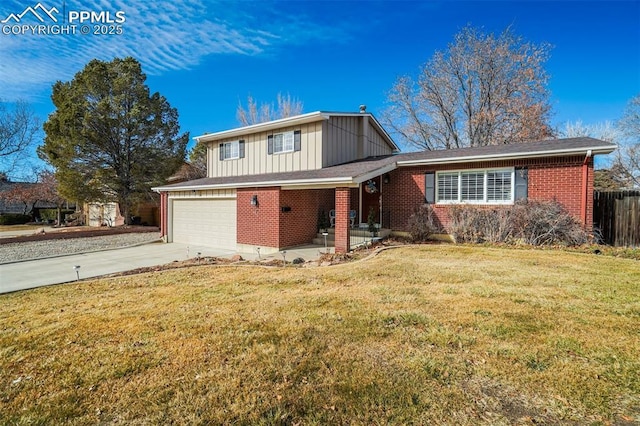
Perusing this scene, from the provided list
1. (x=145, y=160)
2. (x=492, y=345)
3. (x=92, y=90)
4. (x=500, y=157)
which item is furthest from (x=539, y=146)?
(x=92, y=90)

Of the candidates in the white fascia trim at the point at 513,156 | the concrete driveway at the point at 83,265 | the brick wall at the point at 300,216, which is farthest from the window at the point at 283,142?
the concrete driveway at the point at 83,265

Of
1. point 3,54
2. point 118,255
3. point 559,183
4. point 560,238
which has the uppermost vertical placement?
point 3,54

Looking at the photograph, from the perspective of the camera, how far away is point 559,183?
987 cm

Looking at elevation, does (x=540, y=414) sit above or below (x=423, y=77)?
below

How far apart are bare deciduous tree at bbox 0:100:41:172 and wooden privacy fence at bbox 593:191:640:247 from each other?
127 ft

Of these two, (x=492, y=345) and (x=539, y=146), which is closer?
(x=492, y=345)

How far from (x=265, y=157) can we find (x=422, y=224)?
25.9 feet

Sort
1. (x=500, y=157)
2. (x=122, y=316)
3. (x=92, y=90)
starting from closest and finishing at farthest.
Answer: (x=122, y=316), (x=500, y=157), (x=92, y=90)

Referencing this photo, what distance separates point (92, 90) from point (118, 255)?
14.6m

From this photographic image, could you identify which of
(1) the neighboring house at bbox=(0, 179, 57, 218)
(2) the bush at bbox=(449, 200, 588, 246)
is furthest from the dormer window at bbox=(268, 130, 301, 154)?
(1) the neighboring house at bbox=(0, 179, 57, 218)

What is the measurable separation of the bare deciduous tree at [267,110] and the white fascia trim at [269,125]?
40.6 feet

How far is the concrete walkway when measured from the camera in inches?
295

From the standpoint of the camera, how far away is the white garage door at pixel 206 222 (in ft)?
42.5

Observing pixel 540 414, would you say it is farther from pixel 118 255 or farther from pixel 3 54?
pixel 3 54
